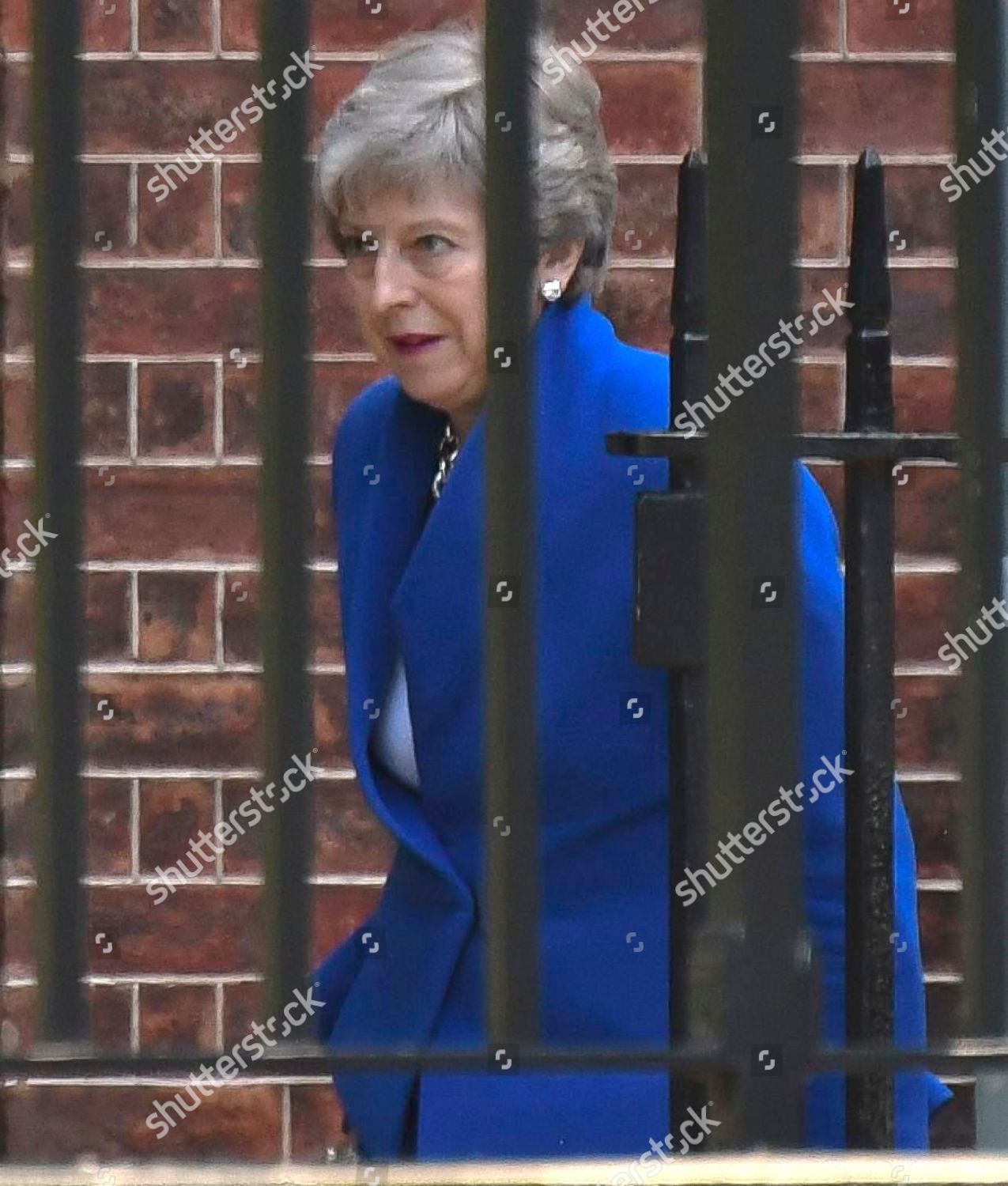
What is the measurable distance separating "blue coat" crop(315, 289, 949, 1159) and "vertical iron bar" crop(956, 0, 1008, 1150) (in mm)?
558

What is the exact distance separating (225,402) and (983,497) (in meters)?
1.74

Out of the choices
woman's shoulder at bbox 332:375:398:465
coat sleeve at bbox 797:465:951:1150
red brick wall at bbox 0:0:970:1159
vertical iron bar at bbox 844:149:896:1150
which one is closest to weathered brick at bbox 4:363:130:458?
red brick wall at bbox 0:0:970:1159

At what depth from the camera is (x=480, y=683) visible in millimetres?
2084

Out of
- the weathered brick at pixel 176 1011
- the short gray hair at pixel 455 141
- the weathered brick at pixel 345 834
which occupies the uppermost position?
the short gray hair at pixel 455 141

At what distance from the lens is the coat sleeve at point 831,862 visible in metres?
2.04

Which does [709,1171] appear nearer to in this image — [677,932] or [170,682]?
[677,932]

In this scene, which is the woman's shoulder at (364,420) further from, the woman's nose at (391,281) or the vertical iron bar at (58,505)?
the vertical iron bar at (58,505)

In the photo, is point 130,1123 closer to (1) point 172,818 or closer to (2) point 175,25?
(1) point 172,818

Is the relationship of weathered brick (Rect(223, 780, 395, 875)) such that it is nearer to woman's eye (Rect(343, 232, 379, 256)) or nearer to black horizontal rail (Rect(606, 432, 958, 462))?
woman's eye (Rect(343, 232, 379, 256))

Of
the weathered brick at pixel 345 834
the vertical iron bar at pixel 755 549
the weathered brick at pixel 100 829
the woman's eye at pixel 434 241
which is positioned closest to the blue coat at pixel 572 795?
the woman's eye at pixel 434 241

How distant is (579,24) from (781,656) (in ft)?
5.93

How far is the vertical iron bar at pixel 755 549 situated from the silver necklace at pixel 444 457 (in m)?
0.87

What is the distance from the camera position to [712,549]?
138cm

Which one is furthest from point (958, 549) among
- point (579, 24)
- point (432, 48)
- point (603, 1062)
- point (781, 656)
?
point (579, 24)
